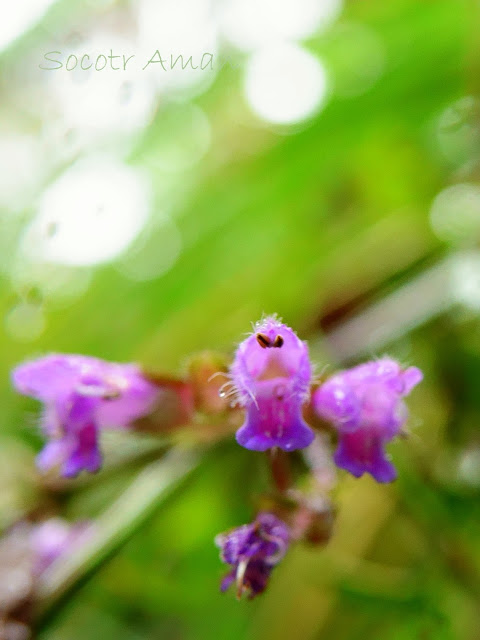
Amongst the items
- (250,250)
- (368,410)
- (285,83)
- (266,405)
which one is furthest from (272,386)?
(285,83)

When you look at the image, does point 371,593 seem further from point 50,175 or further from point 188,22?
point 188,22

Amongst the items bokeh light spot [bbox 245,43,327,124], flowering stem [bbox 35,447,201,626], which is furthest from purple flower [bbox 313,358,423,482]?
bokeh light spot [bbox 245,43,327,124]

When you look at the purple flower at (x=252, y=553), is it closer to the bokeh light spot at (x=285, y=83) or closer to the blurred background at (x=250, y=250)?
the blurred background at (x=250, y=250)

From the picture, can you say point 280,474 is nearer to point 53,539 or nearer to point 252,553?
point 252,553

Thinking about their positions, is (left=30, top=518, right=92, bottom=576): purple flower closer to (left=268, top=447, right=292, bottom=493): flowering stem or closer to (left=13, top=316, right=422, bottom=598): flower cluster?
(left=13, top=316, right=422, bottom=598): flower cluster

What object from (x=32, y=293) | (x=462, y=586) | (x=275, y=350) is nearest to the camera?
(x=275, y=350)

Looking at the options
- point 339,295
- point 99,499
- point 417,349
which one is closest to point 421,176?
point 339,295

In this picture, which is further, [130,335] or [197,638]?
[130,335]
